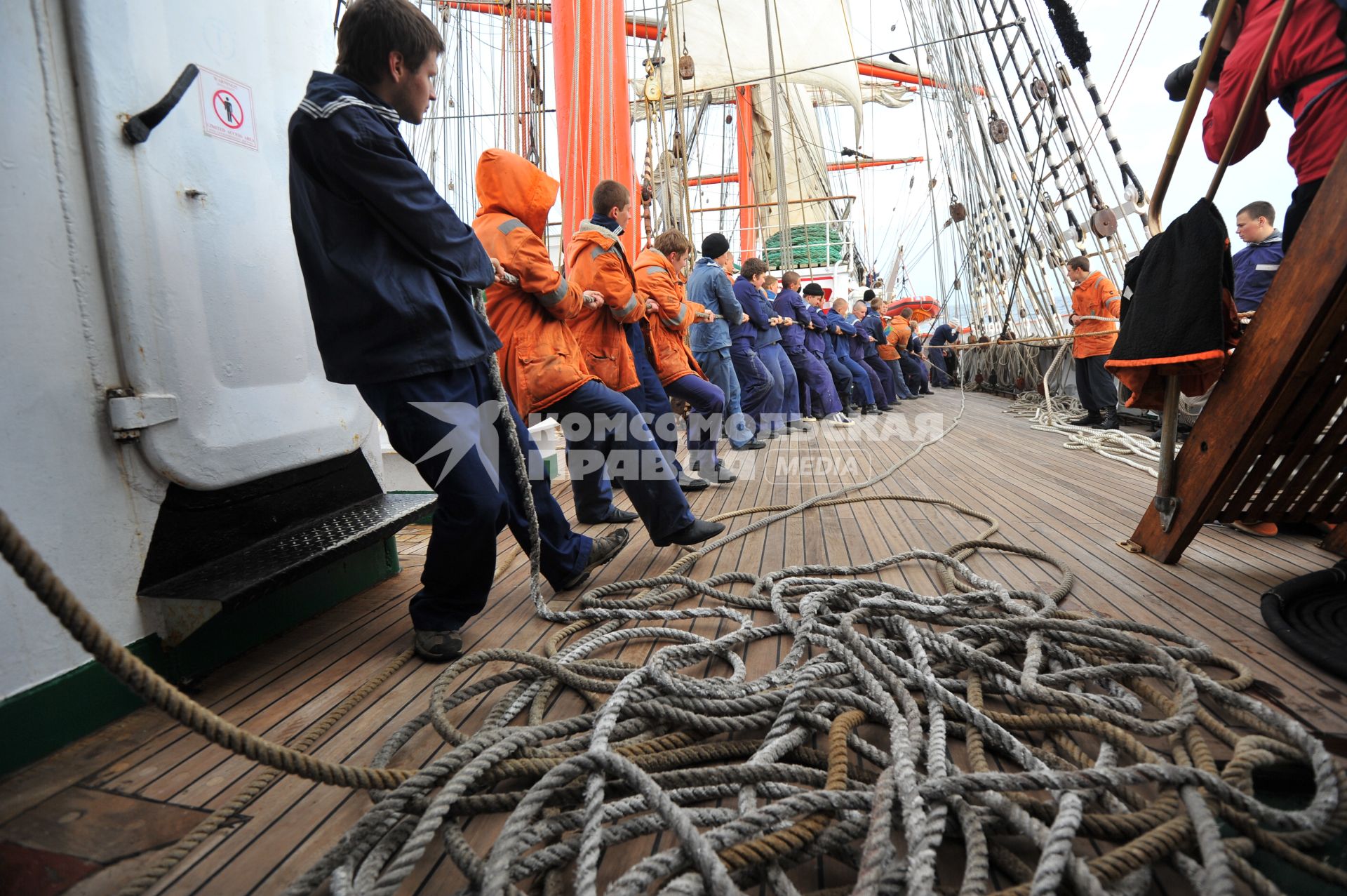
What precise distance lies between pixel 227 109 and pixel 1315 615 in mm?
2987

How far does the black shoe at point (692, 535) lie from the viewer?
2.56m

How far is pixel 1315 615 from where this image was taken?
5.68ft

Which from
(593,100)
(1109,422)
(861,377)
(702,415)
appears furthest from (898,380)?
(702,415)

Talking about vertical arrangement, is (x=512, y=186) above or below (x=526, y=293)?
above

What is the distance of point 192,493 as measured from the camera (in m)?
1.70

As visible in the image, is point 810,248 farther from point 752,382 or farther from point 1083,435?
point 1083,435

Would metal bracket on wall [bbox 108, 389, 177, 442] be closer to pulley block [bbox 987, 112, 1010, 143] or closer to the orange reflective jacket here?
the orange reflective jacket

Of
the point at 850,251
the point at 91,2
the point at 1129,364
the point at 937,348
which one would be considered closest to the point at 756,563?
the point at 1129,364

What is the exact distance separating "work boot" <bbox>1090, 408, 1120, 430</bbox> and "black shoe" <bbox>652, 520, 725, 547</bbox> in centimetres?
469

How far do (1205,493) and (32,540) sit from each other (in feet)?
9.40

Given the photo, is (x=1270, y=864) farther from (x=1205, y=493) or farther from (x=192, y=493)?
(x=192, y=493)

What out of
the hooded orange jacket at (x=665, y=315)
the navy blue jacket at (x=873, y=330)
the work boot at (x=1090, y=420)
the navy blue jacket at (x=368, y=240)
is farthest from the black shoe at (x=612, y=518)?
the navy blue jacket at (x=873, y=330)

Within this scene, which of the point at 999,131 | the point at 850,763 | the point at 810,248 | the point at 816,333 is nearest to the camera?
the point at 850,763

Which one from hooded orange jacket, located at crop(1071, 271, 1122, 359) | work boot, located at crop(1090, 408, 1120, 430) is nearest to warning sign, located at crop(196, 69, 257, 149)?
hooded orange jacket, located at crop(1071, 271, 1122, 359)
